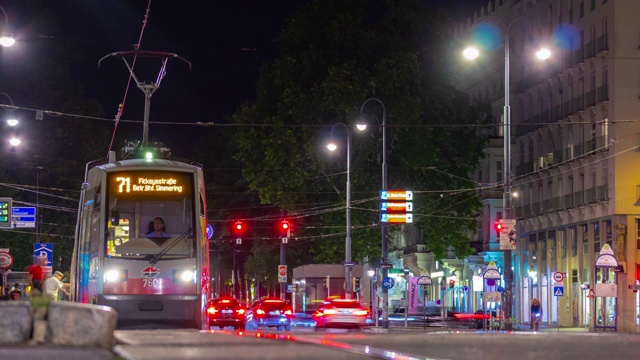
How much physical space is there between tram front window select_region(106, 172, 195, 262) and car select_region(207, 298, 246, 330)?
33.0 meters

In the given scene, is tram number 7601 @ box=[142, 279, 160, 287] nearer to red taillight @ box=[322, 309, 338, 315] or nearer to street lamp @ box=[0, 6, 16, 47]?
street lamp @ box=[0, 6, 16, 47]

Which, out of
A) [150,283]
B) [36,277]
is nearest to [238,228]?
[36,277]

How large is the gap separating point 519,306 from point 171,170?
52.9m

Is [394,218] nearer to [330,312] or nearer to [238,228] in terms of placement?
[330,312]

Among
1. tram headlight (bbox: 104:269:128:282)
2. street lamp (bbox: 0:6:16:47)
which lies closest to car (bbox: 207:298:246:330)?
street lamp (bbox: 0:6:16:47)

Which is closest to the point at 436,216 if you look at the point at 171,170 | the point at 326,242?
the point at 326,242

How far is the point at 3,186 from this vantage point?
8338 centimetres

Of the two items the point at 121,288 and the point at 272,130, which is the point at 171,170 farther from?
the point at 272,130

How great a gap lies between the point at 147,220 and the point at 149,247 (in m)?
0.61

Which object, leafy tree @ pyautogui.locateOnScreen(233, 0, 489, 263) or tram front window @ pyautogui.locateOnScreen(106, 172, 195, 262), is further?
leafy tree @ pyautogui.locateOnScreen(233, 0, 489, 263)

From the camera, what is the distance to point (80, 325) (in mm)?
16922

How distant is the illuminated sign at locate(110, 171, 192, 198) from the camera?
1192 inches

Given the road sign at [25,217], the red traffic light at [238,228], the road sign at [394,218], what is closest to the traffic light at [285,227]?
the red traffic light at [238,228]

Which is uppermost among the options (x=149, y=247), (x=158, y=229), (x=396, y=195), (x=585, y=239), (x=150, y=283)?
(x=396, y=195)
